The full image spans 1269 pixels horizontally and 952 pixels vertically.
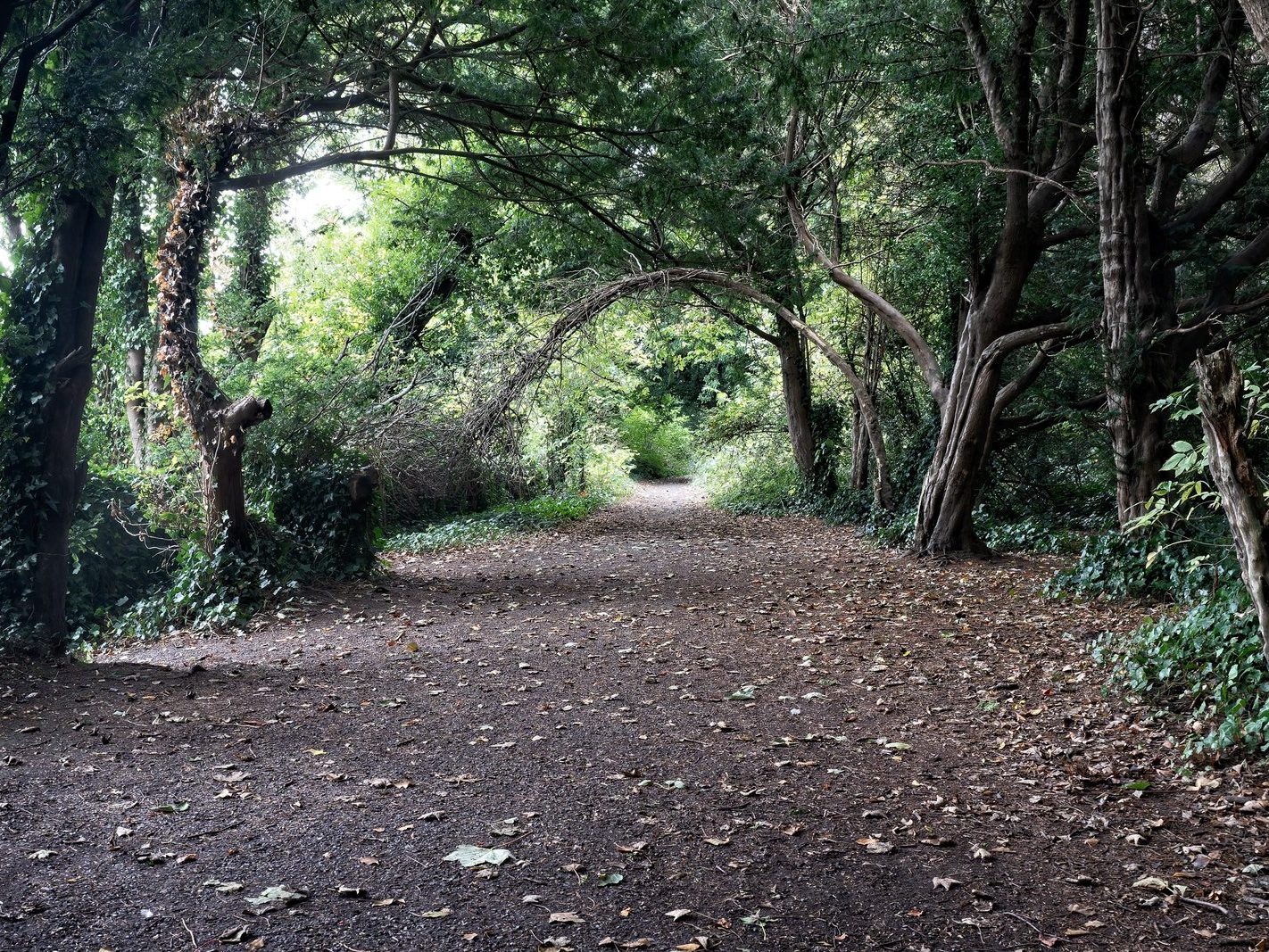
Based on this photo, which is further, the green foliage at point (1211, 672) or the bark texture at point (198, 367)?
the bark texture at point (198, 367)

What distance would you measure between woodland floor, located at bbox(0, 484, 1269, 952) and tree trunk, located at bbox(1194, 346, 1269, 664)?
0.97m

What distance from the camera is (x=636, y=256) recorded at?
527 inches

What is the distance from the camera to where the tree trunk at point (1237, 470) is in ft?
13.4

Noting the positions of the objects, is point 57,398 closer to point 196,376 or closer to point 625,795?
point 196,376

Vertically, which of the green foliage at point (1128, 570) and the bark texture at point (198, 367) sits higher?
the bark texture at point (198, 367)

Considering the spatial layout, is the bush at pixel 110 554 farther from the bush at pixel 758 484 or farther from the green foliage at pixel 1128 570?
the bush at pixel 758 484

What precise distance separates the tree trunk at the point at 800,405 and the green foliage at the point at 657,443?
555 inches

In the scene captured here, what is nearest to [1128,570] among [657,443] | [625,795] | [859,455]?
[625,795]

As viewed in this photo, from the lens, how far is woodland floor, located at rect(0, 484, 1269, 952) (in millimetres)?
3215

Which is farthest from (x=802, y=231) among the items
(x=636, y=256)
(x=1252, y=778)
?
(x=1252, y=778)

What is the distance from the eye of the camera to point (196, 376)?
32.0ft

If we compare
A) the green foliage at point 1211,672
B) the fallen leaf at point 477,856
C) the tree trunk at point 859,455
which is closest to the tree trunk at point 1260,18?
the green foliage at point 1211,672

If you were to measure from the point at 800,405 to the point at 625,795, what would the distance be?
1499cm

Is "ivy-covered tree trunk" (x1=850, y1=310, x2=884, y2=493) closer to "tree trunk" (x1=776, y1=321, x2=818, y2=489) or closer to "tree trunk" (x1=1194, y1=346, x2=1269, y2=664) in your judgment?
"tree trunk" (x1=776, y1=321, x2=818, y2=489)
